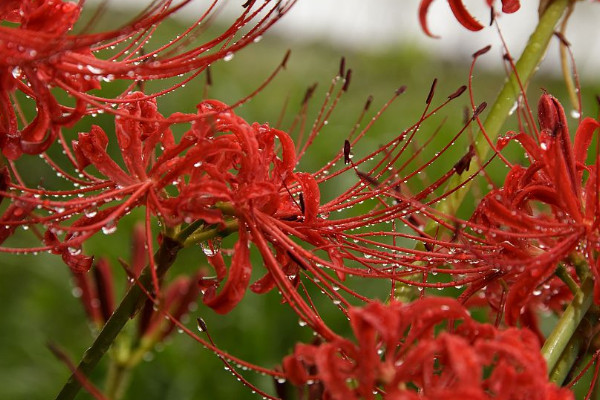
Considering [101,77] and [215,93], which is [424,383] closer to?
[101,77]

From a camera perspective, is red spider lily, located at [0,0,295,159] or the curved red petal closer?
red spider lily, located at [0,0,295,159]

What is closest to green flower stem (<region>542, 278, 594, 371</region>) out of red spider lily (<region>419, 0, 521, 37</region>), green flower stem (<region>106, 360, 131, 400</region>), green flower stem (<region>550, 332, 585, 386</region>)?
green flower stem (<region>550, 332, 585, 386</region>)

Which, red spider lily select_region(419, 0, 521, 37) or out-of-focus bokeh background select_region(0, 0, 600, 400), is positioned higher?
red spider lily select_region(419, 0, 521, 37)

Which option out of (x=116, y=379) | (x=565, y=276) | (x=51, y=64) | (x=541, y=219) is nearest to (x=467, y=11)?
(x=541, y=219)

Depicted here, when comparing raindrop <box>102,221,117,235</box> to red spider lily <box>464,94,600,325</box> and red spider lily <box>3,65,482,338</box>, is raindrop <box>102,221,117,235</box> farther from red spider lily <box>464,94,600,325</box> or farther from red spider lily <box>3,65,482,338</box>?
red spider lily <box>464,94,600,325</box>

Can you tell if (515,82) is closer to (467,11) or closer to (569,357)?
(467,11)

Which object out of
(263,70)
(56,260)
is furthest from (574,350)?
(263,70)

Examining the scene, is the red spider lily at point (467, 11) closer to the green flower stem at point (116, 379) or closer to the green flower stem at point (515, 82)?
the green flower stem at point (515, 82)
